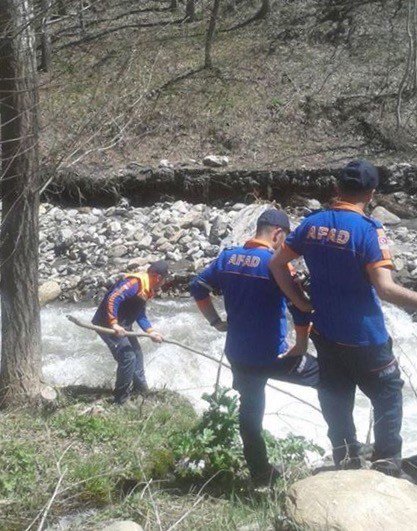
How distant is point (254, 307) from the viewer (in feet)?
15.8

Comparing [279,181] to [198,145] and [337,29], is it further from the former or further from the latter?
[337,29]

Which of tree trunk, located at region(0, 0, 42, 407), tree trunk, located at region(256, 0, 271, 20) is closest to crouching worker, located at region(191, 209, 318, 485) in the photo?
tree trunk, located at region(0, 0, 42, 407)

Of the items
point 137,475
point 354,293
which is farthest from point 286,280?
point 137,475

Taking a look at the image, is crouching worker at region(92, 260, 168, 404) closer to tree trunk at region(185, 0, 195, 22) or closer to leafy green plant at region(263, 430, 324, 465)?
leafy green plant at region(263, 430, 324, 465)

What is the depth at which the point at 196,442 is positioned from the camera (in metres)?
5.03

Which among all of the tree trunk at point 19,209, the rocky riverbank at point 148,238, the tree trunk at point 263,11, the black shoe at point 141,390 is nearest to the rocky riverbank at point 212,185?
the rocky riverbank at point 148,238

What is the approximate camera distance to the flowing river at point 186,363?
7.86 metres

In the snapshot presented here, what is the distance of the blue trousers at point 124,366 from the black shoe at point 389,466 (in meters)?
3.25

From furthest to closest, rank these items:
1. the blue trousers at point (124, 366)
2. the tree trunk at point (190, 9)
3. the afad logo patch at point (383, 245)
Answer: the tree trunk at point (190, 9)
the blue trousers at point (124, 366)
the afad logo patch at point (383, 245)

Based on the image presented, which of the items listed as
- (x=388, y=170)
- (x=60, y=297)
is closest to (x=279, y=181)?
(x=388, y=170)

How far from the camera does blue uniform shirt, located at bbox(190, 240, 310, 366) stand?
188 inches

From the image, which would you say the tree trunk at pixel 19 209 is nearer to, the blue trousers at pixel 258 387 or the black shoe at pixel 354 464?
the blue trousers at pixel 258 387

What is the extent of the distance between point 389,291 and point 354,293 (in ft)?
0.80

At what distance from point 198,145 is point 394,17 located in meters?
6.97
